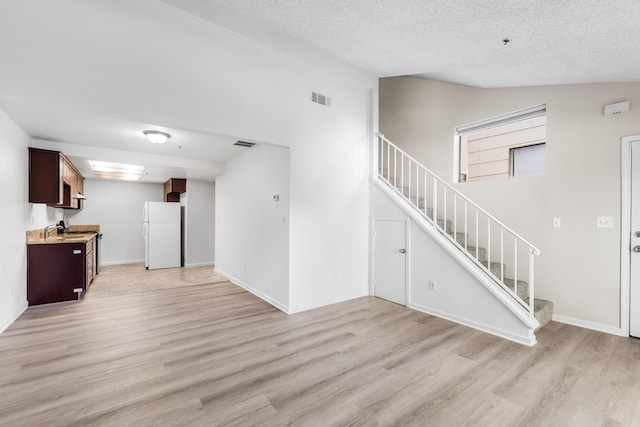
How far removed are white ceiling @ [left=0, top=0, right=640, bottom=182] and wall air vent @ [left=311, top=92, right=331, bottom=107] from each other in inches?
20.9

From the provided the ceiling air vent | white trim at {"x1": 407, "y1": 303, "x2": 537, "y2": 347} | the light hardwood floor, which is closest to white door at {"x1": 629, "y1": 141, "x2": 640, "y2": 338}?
the light hardwood floor

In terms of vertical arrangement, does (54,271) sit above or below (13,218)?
below

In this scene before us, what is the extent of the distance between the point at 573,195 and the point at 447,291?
194 cm

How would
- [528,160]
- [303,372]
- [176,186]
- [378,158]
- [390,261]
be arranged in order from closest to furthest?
1. [303,372]
2. [528,160]
3. [390,261]
4. [378,158]
5. [176,186]

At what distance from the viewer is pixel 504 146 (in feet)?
15.2

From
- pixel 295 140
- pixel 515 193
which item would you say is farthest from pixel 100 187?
pixel 515 193

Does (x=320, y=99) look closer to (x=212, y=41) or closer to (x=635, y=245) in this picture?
(x=212, y=41)

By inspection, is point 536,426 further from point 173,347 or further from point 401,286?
point 173,347

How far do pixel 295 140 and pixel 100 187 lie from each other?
694 cm

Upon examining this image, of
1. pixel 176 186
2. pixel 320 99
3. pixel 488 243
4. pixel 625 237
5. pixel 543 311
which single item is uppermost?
pixel 320 99

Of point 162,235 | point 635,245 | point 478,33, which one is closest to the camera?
point 478,33

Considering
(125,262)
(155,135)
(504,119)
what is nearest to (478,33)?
(504,119)

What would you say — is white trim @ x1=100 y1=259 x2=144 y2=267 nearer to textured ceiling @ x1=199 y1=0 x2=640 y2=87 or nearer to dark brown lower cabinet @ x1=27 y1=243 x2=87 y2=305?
dark brown lower cabinet @ x1=27 y1=243 x2=87 y2=305

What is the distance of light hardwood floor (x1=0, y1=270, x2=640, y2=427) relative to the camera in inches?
77.4
